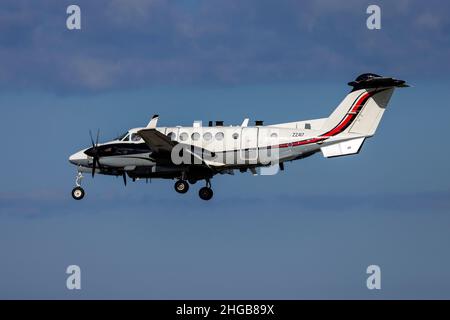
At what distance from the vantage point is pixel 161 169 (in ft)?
202

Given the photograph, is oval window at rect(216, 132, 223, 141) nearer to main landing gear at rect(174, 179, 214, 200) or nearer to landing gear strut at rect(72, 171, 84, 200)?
main landing gear at rect(174, 179, 214, 200)

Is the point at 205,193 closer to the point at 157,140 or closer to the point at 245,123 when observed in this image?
the point at 157,140

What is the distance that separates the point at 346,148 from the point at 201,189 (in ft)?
27.9

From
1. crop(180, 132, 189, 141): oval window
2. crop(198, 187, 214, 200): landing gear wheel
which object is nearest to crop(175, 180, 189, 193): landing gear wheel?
crop(198, 187, 214, 200): landing gear wheel

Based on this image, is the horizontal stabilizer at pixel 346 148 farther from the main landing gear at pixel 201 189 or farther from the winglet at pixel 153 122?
the winglet at pixel 153 122

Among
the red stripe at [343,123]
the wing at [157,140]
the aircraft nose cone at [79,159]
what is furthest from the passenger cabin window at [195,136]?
the aircraft nose cone at [79,159]

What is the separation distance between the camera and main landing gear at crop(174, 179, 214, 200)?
61844 millimetres

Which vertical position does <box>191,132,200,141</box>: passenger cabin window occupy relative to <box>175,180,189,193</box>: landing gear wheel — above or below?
above

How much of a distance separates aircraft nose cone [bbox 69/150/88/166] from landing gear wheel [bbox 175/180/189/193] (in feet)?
18.7
